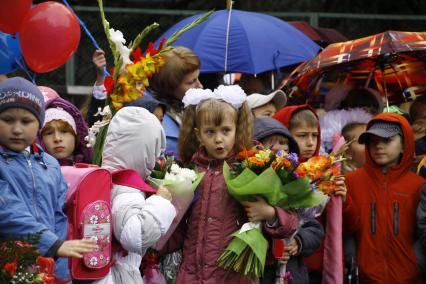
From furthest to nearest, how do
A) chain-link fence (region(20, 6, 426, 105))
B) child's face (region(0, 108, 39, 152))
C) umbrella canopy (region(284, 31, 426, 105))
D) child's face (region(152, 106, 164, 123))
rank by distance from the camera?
chain-link fence (region(20, 6, 426, 105)) < umbrella canopy (region(284, 31, 426, 105)) < child's face (region(152, 106, 164, 123)) < child's face (region(0, 108, 39, 152))

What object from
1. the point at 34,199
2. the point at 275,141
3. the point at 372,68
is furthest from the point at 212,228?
the point at 372,68

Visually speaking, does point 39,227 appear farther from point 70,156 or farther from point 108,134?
point 70,156

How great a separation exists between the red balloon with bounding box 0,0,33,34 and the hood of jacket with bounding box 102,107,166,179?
2.40ft

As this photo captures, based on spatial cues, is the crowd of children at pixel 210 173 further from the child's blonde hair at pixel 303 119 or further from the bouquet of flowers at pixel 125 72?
the bouquet of flowers at pixel 125 72

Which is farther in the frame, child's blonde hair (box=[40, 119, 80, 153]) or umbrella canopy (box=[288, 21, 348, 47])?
umbrella canopy (box=[288, 21, 348, 47])

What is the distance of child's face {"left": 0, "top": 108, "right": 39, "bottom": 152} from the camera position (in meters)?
4.87

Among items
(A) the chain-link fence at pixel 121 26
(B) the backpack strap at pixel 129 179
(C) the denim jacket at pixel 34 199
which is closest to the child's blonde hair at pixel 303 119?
(B) the backpack strap at pixel 129 179

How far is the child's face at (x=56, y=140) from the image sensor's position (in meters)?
6.07

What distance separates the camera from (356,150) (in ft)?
25.1

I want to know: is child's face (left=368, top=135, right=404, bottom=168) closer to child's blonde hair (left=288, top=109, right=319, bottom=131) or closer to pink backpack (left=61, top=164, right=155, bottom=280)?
child's blonde hair (left=288, top=109, right=319, bottom=131)

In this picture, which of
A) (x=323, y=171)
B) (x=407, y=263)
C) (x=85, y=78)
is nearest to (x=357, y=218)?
(x=407, y=263)

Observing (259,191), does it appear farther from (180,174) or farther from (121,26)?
(121,26)

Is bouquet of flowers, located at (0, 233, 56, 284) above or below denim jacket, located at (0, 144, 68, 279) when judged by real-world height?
below

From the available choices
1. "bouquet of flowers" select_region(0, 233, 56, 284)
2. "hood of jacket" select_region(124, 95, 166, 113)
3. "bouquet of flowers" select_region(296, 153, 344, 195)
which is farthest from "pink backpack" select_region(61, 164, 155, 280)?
"hood of jacket" select_region(124, 95, 166, 113)
